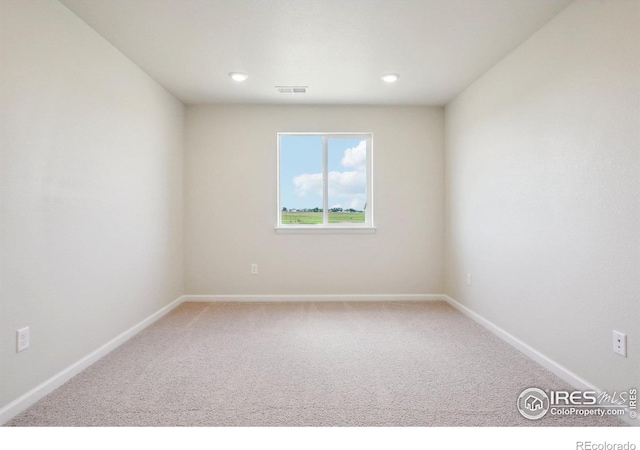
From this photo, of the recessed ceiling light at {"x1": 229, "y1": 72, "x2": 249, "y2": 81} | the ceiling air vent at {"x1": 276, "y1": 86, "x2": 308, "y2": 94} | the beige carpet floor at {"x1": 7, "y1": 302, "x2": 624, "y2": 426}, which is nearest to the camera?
the beige carpet floor at {"x1": 7, "y1": 302, "x2": 624, "y2": 426}

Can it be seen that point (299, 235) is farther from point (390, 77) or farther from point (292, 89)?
point (390, 77)

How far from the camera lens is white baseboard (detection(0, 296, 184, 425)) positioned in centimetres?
176

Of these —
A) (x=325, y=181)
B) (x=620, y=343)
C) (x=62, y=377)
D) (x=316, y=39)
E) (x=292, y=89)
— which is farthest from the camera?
(x=325, y=181)

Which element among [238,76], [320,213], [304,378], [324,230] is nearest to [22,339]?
[304,378]

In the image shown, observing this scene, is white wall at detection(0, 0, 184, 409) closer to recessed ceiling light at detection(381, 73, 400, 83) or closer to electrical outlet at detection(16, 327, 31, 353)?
electrical outlet at detection(16, 327, 31, 353)

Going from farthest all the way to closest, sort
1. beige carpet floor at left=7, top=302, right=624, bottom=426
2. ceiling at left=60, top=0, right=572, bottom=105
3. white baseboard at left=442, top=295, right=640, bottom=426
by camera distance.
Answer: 1. ceiling at left=60, top=0, right=572, bottom=105
2. white baseboard at left=442, top=295, right=640, bottom=426
3. beige carpet floor at left=7, top=302, right=624, bottom=426

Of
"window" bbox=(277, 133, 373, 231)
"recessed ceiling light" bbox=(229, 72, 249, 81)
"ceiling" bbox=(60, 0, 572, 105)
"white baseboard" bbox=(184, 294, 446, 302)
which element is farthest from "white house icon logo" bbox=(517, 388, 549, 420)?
"recessed ceiling light" bbox=(229, 72, 249, 81)

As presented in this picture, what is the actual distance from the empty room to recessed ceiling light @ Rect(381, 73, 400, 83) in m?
0.03

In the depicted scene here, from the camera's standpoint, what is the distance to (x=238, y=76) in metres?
3.25

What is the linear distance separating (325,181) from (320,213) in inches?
15.6

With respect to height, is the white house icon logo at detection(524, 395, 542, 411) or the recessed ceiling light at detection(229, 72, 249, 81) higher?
the recessed ceiling light at detection(229, 72, 249, 81)

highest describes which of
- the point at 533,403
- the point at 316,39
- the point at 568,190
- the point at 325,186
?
the point at 316,39

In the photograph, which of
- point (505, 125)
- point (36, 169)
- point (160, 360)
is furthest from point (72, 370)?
point (505, 125)

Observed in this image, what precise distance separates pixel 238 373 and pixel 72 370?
40.9 inches
